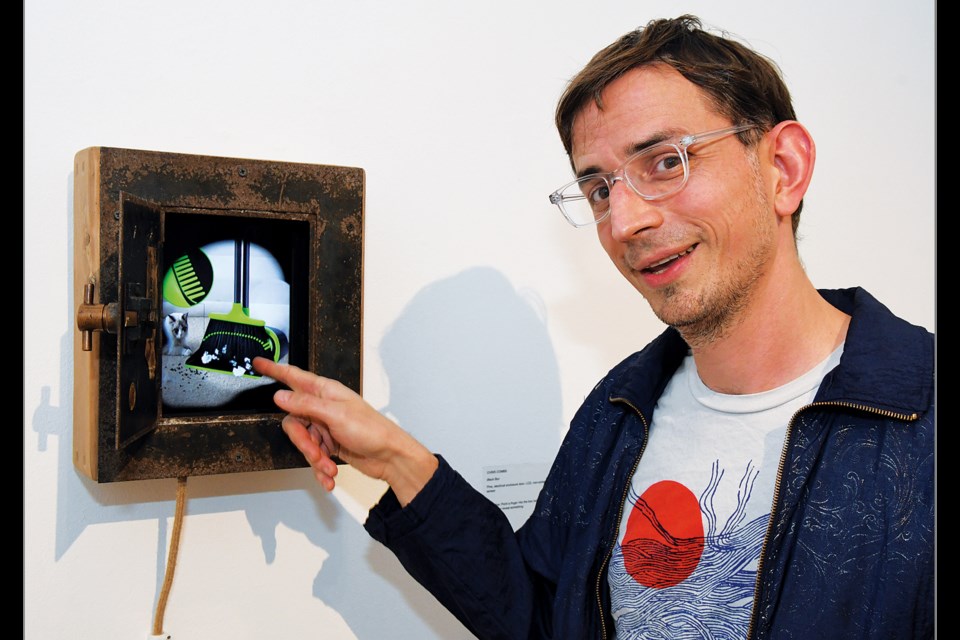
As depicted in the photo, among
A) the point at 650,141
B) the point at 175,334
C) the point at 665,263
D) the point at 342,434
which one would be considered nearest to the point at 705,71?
the point at 650,141

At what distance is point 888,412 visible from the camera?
891 millimetres

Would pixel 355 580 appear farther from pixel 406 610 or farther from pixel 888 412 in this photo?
pixel 888 412

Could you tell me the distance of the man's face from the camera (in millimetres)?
1023

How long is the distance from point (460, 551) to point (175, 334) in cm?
53

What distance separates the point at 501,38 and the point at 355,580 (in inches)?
41.0

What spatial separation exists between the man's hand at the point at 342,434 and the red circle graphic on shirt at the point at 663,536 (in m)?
0.31

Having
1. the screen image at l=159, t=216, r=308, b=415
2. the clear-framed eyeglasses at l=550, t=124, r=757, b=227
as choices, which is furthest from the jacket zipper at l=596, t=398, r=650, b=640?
the screen image at l=159, t=216, r=308, b=415

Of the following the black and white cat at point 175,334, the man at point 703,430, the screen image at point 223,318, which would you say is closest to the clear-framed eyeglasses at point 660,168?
the man at point 703,430

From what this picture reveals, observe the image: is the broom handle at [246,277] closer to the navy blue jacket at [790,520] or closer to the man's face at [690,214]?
the navy blue jacket at [790,520]

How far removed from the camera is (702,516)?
1.02 m

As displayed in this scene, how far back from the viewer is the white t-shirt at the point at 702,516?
967 millimetres

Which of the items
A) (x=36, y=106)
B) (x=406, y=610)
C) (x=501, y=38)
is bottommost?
(x=406, y=610)

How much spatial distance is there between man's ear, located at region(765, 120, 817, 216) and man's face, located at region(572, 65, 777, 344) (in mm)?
51
